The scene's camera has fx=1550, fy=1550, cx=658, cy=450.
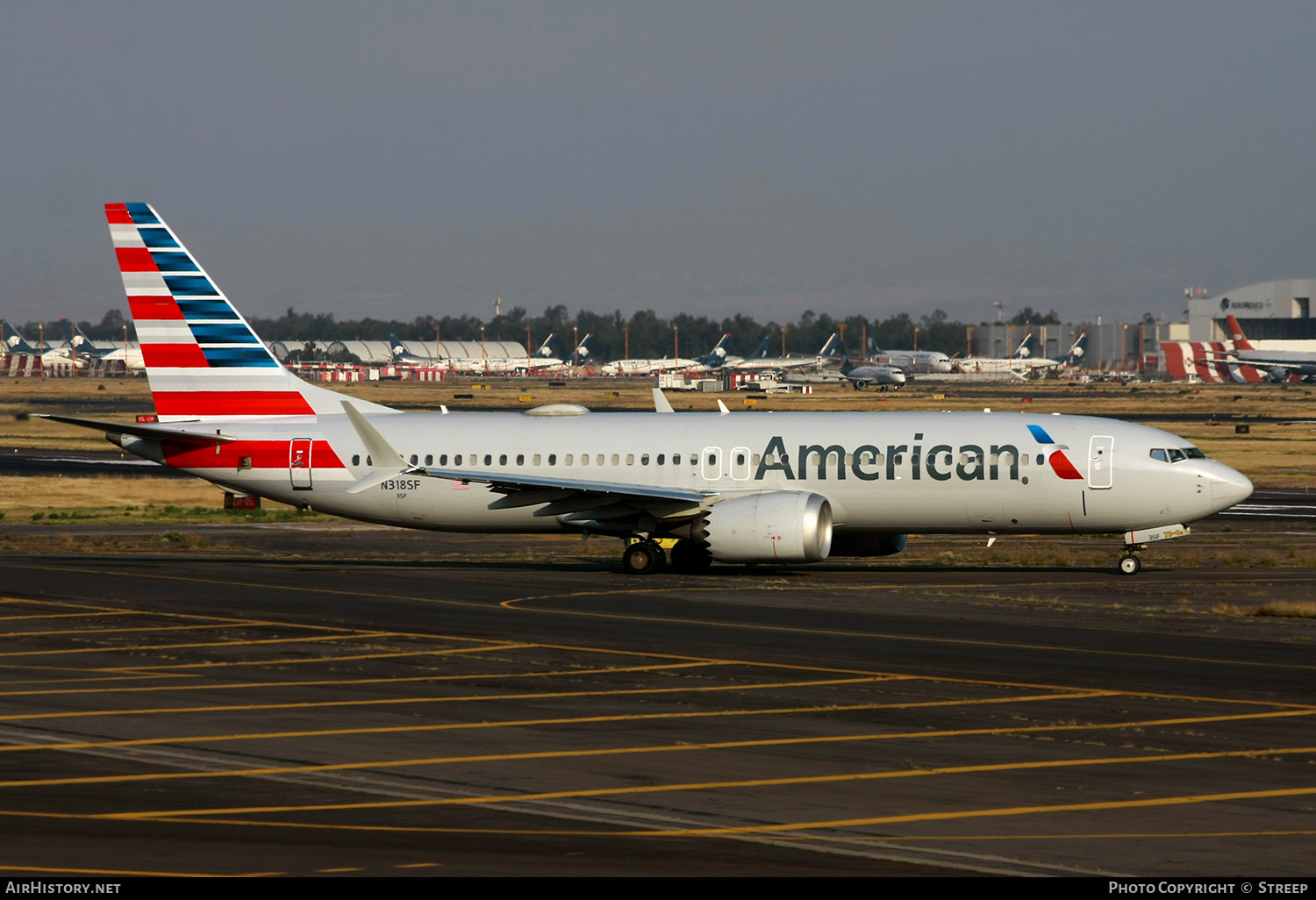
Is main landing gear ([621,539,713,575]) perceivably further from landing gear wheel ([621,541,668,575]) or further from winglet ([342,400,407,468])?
winglet ([342,400,407,468])

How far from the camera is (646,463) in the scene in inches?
1581

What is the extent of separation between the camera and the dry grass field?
6356 cm

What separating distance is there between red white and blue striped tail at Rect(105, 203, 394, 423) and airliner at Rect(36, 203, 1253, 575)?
51 millimetres

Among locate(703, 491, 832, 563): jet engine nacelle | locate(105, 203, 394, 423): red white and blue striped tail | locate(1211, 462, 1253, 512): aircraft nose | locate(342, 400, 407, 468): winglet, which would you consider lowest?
locate(703, 491, 832, 563): jet engine nacelle

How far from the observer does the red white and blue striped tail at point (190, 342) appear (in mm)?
42750

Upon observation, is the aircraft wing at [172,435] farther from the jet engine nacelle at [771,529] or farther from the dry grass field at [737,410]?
the dry grass field at [737,410]

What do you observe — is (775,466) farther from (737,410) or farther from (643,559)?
(737,410)

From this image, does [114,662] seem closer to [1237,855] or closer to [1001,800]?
[1001,800]

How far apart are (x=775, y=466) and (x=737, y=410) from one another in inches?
3116

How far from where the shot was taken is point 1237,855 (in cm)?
1310

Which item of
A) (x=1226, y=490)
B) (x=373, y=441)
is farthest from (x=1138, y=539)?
(x=373, y=441)

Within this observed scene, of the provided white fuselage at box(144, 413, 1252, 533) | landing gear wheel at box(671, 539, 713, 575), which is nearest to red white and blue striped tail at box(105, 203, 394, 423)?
white fuselage at box(144, 413, 1252, 533)

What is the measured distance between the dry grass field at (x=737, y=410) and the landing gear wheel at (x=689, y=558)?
1608 centimetres
